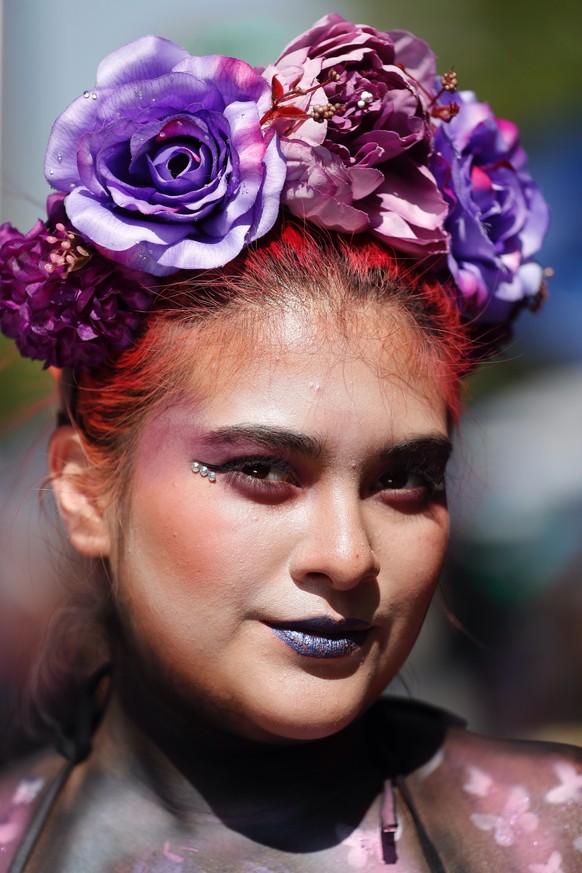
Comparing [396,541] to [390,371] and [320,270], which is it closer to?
[390,371]

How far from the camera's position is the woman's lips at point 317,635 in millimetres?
1178

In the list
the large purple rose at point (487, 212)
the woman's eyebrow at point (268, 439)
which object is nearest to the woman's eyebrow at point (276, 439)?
the woman's eyebrow at point (268, 439)

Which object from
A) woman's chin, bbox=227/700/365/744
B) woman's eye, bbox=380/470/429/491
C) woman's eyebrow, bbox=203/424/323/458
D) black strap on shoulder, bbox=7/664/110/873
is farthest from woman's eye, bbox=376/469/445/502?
black strap on shoulder, bbox=7/664/110/873

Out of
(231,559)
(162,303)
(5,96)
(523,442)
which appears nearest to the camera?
(231,559)

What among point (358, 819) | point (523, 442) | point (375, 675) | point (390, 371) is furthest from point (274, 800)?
point (523, 442)

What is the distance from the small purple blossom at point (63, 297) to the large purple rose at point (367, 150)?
246 mm

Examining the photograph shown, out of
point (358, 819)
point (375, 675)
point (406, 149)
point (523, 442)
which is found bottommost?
point (523, 442)

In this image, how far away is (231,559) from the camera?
1.17 meters

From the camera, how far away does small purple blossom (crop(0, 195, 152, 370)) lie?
1261mm

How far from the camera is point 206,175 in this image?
3.98 ft

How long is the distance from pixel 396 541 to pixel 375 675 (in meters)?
0.17

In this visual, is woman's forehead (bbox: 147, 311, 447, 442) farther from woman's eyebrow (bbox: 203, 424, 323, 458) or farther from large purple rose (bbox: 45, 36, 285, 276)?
large purple rose (bbox: 45, 36, 285, 276)

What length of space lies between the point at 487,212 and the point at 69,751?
99 cm

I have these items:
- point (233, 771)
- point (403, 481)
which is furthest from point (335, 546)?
point (233, 771)
